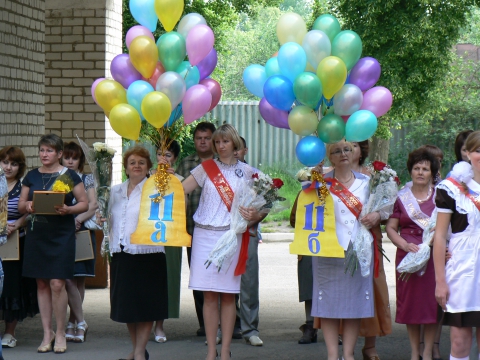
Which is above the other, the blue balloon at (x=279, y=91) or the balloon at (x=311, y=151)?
the blue balloon at (x=279, y=91)

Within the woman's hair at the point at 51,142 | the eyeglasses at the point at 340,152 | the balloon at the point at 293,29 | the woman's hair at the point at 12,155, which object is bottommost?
the woman's hair at the point at 12,155

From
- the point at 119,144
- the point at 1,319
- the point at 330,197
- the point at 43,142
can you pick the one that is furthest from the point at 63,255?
the point at 119,144

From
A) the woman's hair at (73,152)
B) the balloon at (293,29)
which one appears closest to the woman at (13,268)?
the woman's hair at (73,152)

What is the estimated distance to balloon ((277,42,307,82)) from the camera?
19.9 ft

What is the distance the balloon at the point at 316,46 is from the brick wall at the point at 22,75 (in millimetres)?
4162

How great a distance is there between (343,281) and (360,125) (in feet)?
3.75

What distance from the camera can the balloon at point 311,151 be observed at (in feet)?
20.1

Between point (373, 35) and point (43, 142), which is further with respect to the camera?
point (373, 35)

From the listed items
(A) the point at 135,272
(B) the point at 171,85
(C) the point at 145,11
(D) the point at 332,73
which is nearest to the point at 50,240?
(A) the point at 135,272

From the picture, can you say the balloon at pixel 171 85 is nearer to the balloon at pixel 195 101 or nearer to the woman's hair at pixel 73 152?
the balloon at pixel 195 101

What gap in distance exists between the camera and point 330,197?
6324 millimetres

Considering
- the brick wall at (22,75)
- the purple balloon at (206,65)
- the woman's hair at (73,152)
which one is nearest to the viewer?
the purple balloon at (206,65)

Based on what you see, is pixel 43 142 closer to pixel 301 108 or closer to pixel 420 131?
pixel 301 108

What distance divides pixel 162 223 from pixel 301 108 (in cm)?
133
